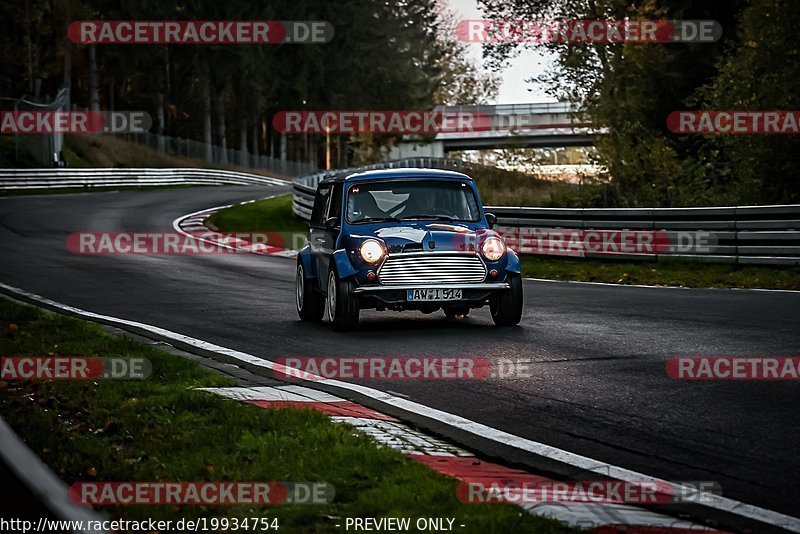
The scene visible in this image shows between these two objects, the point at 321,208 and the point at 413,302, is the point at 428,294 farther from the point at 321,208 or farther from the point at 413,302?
the point at 321,208

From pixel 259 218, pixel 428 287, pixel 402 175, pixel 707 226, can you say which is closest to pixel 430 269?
pixel 428 287

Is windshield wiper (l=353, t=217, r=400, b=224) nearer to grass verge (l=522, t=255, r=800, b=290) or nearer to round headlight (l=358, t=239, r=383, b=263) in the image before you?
round headlight (l=358, t=239, r=383, b=263)

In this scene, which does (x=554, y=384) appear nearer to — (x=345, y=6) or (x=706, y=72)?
(x=706, y=72)

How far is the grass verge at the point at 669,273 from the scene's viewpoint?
1822 centimetres

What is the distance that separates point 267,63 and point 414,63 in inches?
723

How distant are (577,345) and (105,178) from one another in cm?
4655

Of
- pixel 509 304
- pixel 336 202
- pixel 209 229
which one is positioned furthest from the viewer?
pixel 209 229

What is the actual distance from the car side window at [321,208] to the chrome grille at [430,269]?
5.92 feet

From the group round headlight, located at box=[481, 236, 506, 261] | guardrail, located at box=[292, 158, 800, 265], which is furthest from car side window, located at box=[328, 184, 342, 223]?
guardrail, located at box=[292, 158, 800, 265]

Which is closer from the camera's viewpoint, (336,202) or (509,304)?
(509,304)

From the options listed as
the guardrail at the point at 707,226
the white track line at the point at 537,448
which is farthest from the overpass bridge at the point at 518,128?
the white track line at the point at 537,448

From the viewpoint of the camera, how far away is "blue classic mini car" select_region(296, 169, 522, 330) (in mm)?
12656

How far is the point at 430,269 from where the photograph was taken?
1270cm

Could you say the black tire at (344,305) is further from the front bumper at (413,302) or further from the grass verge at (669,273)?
the grass verge at (669,273)
